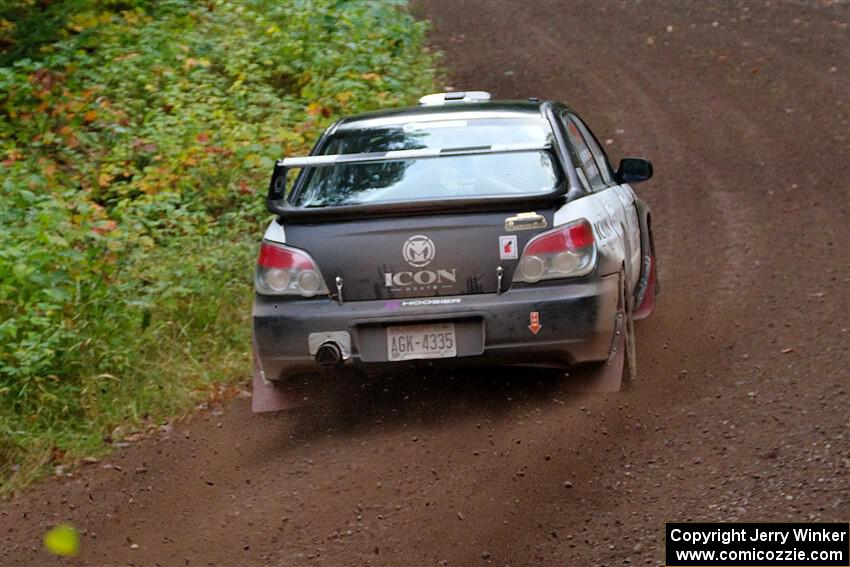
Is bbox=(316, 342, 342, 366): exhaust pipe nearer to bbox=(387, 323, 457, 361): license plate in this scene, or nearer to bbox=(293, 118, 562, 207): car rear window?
bbox=(387, 323, 457, 361): license plate

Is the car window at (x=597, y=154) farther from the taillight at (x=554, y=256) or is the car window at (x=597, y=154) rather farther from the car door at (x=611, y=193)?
the taillight at (x=554, y=256)

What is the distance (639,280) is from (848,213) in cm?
411

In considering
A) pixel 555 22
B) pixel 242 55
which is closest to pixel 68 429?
pixel 242 55

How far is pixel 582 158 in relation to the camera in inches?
284

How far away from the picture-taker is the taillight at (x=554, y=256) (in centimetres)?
614

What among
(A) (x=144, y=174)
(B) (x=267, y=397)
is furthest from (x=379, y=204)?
(A) (x=144, y=174)

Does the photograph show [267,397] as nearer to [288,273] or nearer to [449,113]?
[288,273]

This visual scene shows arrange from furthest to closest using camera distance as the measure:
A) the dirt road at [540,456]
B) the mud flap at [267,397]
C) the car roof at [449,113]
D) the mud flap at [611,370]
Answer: the car roof at [449,113] → the mud flap at [267,397] → the mud flap at [611,370] → the dirt road at [540,456]

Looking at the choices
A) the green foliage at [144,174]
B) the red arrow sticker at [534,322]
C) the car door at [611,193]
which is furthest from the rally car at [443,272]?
the green foliage at [144,174]

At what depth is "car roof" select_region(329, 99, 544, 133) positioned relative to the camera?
7141mm

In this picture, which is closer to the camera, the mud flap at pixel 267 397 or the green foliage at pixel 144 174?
the mud flap at pixel 267 397

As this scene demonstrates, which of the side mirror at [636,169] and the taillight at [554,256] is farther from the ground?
the taillight at [554,256]

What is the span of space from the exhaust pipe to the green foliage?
1594 mm

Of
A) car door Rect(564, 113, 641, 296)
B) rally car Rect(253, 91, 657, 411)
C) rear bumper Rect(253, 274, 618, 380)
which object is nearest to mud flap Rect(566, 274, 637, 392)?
rally car Rect(253, 91, 657, 411)
